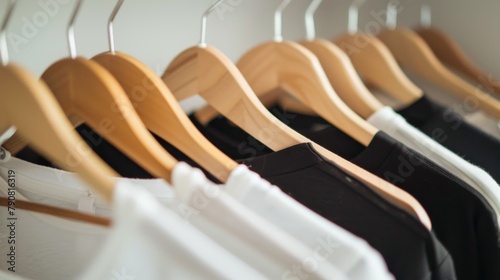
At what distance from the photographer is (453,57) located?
98 cm

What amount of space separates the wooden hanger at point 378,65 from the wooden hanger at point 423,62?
3.4 inches

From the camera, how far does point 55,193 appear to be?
56cm

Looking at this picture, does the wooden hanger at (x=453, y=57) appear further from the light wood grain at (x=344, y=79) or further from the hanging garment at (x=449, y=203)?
the hanging garment at (x=449, y=203)

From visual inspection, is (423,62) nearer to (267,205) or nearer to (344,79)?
(344,79)

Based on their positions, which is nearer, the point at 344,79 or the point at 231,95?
the point at 231,95

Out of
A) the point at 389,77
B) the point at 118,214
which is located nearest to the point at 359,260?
the point at 118,214

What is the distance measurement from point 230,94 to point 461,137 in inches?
12.5

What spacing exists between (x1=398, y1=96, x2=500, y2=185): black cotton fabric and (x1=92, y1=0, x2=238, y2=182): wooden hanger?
0.34 meters

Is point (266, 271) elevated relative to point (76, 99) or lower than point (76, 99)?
lower

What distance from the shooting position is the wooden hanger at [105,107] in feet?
1.62

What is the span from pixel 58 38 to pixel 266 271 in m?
0.48

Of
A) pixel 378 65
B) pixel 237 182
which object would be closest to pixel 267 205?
pixel 237 182

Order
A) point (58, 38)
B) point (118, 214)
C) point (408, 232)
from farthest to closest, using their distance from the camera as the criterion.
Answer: point (58, 38)
point (408, 232)
point (118, 214)

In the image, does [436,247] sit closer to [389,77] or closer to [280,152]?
[280,152]
